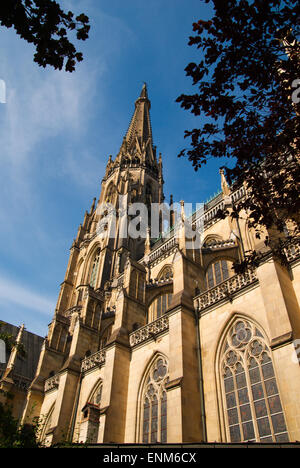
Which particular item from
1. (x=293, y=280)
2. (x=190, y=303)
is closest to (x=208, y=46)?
(x=293, y=280)

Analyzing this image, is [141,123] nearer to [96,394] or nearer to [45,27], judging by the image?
→ [96,394]

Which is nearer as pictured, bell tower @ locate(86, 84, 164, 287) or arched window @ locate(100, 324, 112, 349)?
arched window @ locate(100, 324, 112, 349)

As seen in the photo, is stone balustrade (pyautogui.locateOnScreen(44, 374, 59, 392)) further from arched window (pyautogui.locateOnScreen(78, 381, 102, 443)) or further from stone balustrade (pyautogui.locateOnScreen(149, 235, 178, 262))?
stone balustrade (pyautogui.locateOnScreen(149, 235, 178, 262))

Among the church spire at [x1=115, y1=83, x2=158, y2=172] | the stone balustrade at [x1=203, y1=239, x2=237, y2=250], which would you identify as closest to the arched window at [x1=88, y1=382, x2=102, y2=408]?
the stone balustrade at [x1=203, y1=239, x2=237, y2=250]

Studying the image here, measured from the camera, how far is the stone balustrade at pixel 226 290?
12.6 m

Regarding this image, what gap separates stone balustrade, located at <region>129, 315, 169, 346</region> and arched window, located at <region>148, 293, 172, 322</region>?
395 centimetres

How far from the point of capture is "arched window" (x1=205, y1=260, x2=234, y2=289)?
1900 cm

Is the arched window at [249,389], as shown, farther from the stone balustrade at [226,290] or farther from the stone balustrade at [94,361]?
the stone balustrade at [94,361]

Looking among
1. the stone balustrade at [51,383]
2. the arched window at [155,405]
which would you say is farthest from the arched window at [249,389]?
the stone balustrade at [51,383]

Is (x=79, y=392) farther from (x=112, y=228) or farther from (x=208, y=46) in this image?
(x=112, y=228)

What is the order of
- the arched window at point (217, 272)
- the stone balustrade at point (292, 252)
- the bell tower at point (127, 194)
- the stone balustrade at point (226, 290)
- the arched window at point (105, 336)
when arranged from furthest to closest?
the bell tower at point (127, 194)
the arched window at point (105, 336)
the arched window at point (217, 272)
the stone balustrade at point (226, 290)
the stone balustrade at point (292, 252)

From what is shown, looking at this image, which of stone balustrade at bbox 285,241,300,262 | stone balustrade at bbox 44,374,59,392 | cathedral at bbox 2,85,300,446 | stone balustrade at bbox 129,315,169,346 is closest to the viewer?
cathedral at bbox 2,85,300,446

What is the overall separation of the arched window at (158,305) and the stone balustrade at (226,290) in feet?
21.7

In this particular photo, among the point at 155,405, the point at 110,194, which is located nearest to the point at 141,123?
the point at 110,194
